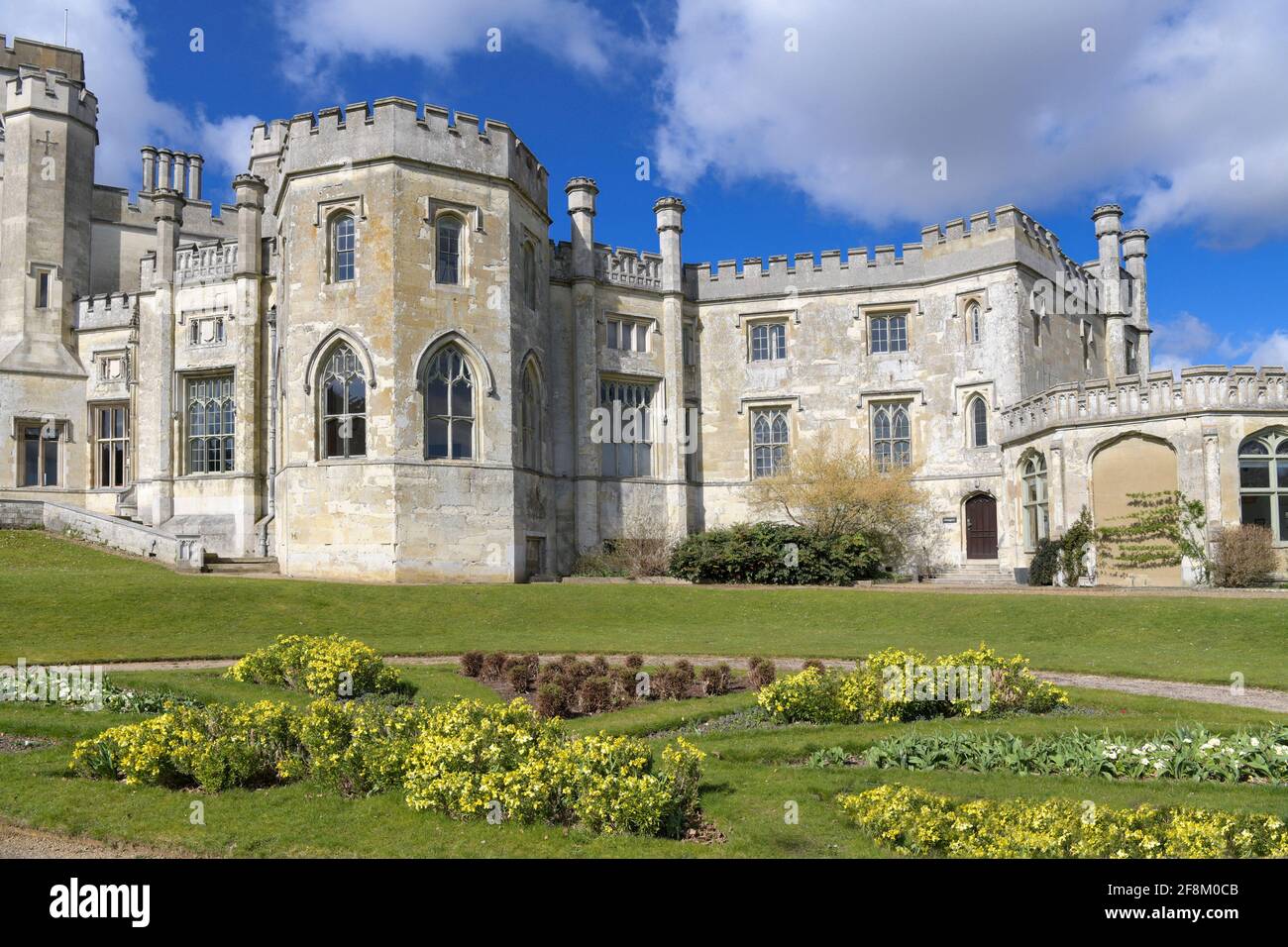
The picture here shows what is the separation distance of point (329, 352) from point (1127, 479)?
2150 cm

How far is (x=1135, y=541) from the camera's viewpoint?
26.2 m

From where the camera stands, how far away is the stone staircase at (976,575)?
29969mm

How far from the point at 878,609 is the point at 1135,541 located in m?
9.27

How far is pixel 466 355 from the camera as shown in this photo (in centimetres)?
2677

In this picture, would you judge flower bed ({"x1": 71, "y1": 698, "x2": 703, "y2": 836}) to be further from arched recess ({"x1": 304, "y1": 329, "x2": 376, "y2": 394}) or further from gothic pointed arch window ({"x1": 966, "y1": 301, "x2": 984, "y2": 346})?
gothic pointed arch window ({"x1": 966, "y1": 301, "x2": 984, "y2": 346})

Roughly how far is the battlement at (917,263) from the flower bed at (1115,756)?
25.6 metres

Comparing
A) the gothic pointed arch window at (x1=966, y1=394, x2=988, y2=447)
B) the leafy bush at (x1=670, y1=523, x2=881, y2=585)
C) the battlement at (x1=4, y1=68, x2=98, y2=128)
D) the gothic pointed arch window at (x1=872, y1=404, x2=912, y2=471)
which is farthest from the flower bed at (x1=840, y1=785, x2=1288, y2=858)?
the battlement at (x1=4, y1=68, x2=98, y2=128)

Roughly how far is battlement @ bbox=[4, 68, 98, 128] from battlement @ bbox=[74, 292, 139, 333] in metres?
6.80
